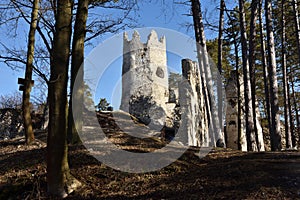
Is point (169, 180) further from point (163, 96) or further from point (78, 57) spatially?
point (163, 96)

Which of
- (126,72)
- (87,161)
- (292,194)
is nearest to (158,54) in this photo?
(126,72)

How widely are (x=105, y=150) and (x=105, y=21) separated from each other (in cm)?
412

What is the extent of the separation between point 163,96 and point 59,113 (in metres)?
18.1

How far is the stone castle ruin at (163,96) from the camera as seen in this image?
9.63 metres

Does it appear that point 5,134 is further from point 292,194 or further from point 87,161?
point 292,194

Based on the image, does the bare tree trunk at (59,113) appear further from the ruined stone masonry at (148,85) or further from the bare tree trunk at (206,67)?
the ruined stone masonry at (148,85)

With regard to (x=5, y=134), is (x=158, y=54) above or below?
above

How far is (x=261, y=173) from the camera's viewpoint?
3969 mm

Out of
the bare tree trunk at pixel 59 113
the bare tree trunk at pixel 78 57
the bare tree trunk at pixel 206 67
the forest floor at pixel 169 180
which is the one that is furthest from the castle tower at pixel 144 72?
the bare tree trunk at pixel 59 113

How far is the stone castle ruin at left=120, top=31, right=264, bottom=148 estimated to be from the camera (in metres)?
9.63

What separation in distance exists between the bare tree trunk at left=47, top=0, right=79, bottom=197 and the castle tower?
15.2 metres

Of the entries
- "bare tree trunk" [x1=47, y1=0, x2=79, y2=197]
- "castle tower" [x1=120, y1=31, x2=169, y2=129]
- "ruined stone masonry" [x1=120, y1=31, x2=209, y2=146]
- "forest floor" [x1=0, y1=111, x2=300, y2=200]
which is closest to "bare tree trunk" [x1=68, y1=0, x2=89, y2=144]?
"forest floor" [x1=0, y1=111, x2=300, y2=200]

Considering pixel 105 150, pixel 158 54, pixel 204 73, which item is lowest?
pixel 105 150

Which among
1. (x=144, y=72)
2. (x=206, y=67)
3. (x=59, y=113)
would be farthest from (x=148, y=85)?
(x=59, y=113)
